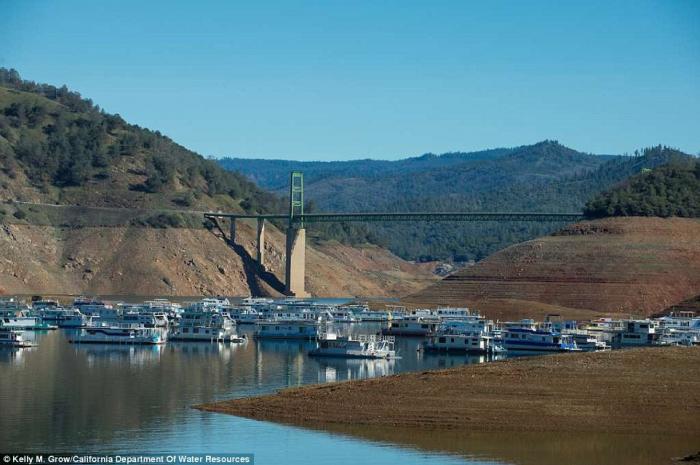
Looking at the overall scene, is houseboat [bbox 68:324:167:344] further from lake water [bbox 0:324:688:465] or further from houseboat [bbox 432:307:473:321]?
houseboat [bbox 432:307:473:321]

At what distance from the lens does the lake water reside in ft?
164

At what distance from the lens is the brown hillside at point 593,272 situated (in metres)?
141

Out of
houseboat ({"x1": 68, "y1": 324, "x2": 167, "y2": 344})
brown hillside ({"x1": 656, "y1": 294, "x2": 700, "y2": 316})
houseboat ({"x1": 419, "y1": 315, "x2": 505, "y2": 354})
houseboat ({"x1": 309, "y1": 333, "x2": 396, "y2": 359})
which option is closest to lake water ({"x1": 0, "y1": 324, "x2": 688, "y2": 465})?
houseboat ({"x1": 309, "y1": 333, "x2": 396, "y2": 359})

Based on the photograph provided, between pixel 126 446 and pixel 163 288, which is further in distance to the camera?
pixel 163 288

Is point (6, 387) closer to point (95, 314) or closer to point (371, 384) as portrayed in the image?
point (371, 384)

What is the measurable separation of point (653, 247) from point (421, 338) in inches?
1698

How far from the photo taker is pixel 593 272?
481 ft

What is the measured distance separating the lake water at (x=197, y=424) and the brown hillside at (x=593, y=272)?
59.5 m

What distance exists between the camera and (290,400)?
60.7 meters

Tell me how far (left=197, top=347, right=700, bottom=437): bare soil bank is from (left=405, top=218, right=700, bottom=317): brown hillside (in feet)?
243

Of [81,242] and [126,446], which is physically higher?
[81,242]

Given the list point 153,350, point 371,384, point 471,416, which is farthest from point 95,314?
point 471,416

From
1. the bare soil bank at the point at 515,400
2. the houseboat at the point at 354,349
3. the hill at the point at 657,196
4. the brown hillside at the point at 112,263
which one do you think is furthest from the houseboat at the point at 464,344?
the brown hillside at the point at 112,263

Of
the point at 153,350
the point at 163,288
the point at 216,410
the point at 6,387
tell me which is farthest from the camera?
the point at 163,288
